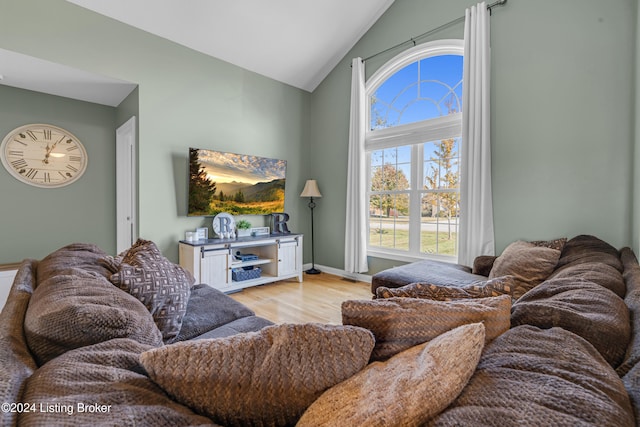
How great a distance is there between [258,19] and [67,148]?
286 centimetres

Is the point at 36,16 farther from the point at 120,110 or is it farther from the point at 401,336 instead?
the point at 401,336

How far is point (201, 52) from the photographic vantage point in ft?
12.1

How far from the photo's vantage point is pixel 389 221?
4090 millimetres

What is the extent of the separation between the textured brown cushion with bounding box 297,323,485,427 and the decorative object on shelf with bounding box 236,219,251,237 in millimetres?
3597

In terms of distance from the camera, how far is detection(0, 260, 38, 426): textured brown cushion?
0.52 meters

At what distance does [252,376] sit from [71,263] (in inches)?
49.2

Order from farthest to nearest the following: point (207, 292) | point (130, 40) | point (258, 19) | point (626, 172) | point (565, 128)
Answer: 1. point (258, 19)
2. point (130, 40)
3. point (565, 128)
4. point (626, 172)
5. point (207, 292)

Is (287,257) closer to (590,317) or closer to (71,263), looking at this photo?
(71,263)

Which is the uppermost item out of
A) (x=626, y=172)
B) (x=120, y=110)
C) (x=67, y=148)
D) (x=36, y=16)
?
(x=36, y=16)

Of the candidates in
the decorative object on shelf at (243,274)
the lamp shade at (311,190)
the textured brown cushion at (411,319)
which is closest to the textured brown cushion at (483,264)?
the textured brown cushion at (411,319)

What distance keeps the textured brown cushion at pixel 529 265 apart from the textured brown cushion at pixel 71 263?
2698 mm

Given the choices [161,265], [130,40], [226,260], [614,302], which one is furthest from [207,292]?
[130,40]

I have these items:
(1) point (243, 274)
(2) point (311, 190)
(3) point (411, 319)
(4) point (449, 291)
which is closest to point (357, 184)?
(2) point (311, 190)

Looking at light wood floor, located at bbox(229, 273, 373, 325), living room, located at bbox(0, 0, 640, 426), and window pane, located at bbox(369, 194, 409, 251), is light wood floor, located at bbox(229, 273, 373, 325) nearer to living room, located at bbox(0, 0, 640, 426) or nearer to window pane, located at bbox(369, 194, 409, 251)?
living room, located at bbox(0, 0, 640, 426)
